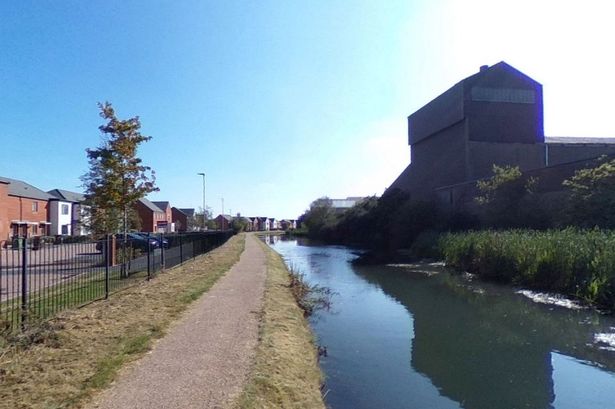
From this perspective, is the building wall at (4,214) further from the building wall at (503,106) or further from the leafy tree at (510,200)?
the building wall at (503,106)

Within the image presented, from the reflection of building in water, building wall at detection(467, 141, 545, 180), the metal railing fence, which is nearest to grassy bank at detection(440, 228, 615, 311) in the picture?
the reflection of building in water

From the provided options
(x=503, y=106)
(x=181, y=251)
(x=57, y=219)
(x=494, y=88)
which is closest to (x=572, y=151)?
(x=503, y=106)

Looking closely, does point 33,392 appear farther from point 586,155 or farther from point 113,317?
point 586,155

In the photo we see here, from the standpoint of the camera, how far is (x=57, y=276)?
1059cm

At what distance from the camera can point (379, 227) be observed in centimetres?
5712

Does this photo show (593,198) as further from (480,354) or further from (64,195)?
(64,195)

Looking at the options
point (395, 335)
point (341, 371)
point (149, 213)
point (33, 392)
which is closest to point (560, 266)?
point (395, 335)

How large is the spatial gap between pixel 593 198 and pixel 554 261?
848 centimetres

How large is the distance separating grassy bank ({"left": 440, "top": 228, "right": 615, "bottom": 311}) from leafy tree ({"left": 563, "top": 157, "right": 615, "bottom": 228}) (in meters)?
2.71

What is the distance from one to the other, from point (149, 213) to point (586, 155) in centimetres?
5956

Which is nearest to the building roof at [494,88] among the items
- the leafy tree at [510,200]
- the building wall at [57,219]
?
the leafy tree at [510,200]

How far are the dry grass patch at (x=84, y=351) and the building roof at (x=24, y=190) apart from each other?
142 ft

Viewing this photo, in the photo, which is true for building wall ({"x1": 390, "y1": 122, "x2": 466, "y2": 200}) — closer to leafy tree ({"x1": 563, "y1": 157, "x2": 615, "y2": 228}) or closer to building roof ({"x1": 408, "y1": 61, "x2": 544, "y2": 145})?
building roof ({"x1": 408, "y1": 61, "x2": 544, "y2": 145})

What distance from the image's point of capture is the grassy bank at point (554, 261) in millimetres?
14414
